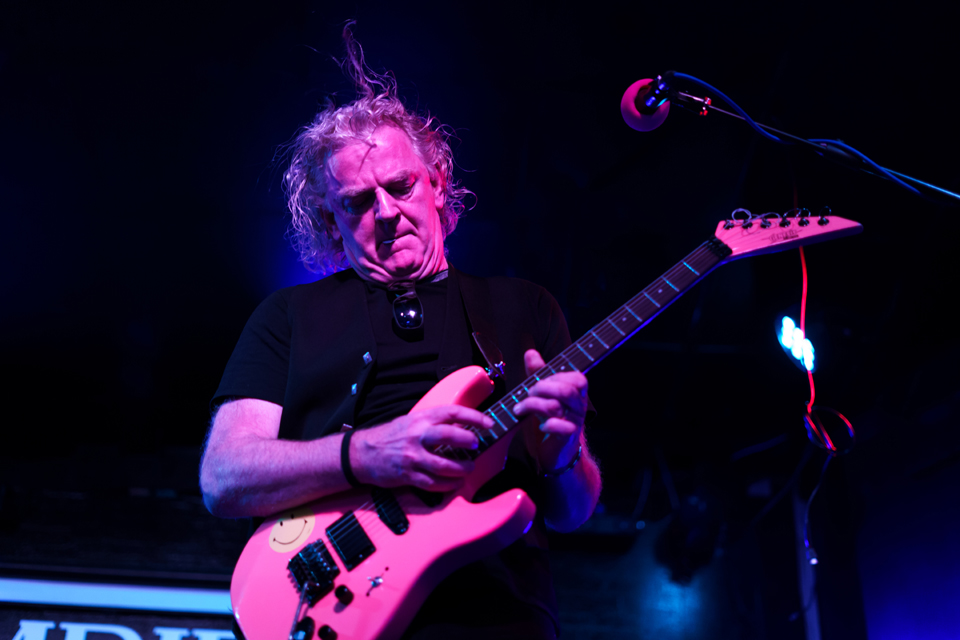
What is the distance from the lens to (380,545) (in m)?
1.41

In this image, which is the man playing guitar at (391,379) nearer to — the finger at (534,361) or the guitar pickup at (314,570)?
the finger at (534,361)

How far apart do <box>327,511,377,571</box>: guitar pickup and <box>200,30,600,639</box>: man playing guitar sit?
0.08 metres

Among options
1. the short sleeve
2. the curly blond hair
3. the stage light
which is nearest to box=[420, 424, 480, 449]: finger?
the short sleeve

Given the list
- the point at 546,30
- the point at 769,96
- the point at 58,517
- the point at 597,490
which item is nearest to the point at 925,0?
the point at 769,96

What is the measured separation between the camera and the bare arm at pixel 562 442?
54.2 inches

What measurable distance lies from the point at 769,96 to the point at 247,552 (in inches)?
145

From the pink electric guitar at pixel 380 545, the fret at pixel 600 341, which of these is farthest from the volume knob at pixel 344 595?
the fret at pixel 600 341

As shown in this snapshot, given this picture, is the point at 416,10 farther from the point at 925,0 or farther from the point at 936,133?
the point at 936,133

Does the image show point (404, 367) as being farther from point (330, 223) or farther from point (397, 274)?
point (330, 223)

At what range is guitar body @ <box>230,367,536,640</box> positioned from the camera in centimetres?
133

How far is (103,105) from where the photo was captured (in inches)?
142

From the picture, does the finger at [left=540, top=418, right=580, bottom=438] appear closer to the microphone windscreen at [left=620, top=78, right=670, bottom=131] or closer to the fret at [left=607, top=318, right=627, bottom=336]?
the fret at [left=607, top=318, right=627, bottom=336]

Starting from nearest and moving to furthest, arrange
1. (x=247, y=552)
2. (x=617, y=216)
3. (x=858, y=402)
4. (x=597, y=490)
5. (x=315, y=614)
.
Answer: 1. (x=315, y=614)
2. (x=247, y=552)
3. (x=597, y=490)
4. (x=617, y=216)
5. (x=858, y=402)

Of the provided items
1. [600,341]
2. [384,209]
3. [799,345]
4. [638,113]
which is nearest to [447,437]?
[600,341]
